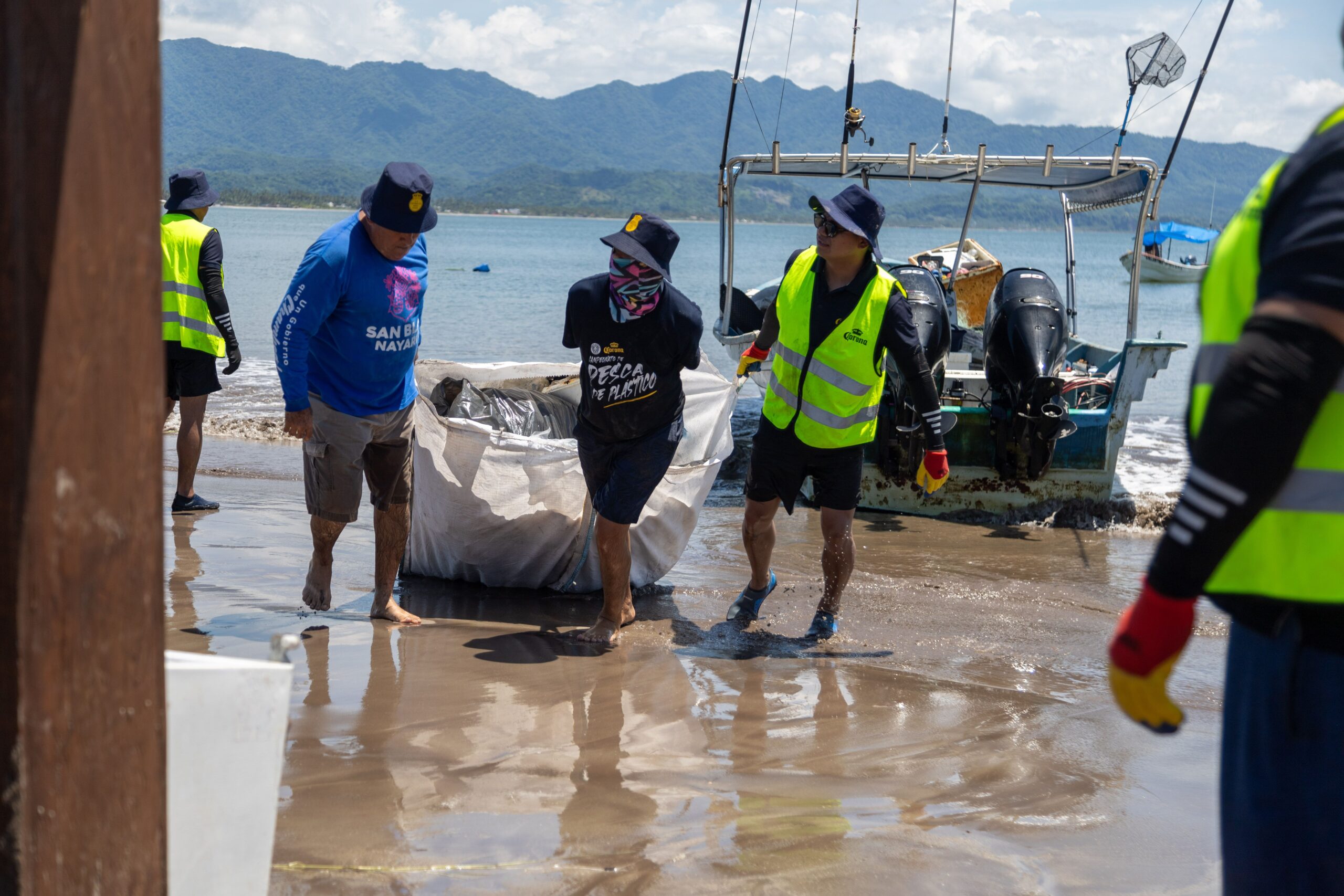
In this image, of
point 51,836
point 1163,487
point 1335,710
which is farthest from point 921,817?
point 1163,487

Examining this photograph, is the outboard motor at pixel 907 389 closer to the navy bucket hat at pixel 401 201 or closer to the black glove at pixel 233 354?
the navy bucket hat at pixel 401 201

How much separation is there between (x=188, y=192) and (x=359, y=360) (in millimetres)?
2698

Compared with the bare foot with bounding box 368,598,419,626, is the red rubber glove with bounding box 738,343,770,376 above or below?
above

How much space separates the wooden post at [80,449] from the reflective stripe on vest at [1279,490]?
1349mm

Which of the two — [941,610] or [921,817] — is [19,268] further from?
[941,610]

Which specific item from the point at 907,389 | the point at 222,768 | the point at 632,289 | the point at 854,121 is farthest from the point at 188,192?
the point at 222,768

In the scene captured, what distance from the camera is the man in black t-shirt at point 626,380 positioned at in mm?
4434

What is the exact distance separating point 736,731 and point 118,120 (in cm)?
274

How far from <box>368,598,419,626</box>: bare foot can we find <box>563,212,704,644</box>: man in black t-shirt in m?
0.69

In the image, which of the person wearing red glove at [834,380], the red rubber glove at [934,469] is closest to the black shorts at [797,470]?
the person wearing red glove at [834,380]

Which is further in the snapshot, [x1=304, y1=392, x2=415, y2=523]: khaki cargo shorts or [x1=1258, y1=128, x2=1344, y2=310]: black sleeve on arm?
[x1=304, y1=392, x2=415, y2=523]: khaki cargo shorts

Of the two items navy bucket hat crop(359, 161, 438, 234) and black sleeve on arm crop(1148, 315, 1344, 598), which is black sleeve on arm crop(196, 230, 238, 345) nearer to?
navy bucket hat crop(359, 161, 438, 234)

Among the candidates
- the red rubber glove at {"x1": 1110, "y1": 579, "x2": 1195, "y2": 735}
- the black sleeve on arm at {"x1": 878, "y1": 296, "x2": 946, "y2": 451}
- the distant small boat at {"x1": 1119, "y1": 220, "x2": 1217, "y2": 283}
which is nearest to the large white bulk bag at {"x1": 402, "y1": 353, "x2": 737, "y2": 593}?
the black sleeve on arm at {"x1": 878, "y1": 296, "x2": 946, "y2": 451}

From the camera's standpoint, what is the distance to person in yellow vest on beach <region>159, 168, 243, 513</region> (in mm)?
6203
